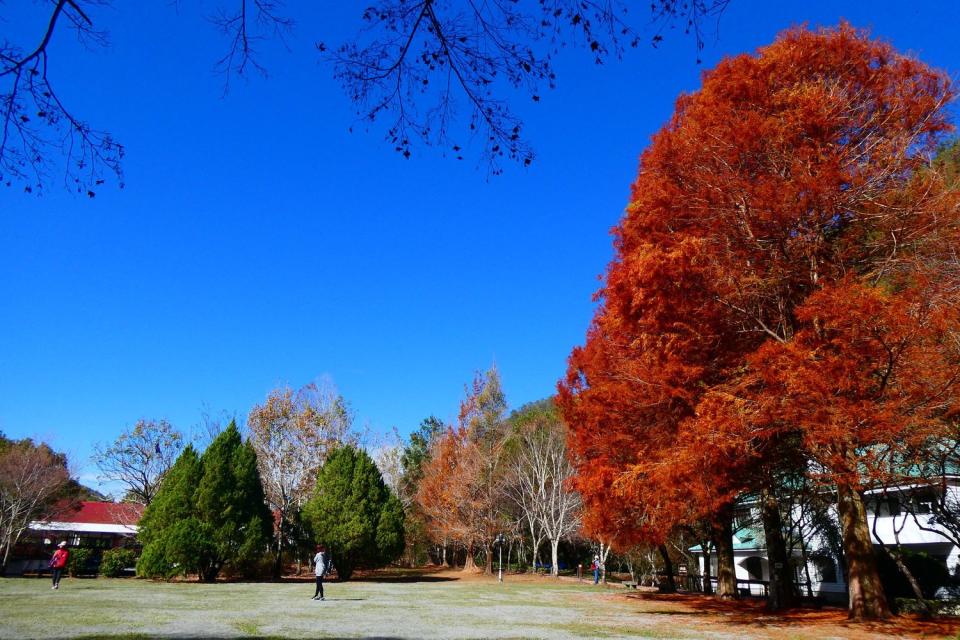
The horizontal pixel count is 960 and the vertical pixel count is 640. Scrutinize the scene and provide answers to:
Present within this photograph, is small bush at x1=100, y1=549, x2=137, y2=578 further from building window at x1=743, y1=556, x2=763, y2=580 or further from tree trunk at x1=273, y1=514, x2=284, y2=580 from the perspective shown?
building window at x1=743, y1=556, x2=763, y2=580

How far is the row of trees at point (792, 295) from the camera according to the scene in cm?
1051

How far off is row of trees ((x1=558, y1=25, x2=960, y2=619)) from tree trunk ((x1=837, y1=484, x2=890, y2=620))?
0.03m

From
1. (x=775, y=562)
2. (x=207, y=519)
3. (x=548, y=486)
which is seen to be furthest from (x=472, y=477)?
(x=775, y=562)

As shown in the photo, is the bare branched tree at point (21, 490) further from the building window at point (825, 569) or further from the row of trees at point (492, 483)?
the building window at point (825, 569)

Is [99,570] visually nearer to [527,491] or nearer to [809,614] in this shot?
[527,491]

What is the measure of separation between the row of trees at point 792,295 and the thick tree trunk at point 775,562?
8cm

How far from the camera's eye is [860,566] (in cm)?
1214

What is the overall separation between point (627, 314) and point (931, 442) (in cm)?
682

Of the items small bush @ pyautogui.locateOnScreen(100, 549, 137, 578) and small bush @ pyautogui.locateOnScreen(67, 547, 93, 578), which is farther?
small bush @ pyautogui.locateOnScreen(100, 549, 137, 578)

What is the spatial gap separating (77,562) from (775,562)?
103 feet

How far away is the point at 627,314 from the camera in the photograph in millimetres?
14383

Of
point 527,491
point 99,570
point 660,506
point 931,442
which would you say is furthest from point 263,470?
point 931,442

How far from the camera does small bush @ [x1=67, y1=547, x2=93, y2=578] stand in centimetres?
2877

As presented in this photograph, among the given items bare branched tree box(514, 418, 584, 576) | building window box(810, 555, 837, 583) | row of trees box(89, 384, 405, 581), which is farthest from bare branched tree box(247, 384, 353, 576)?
building window box(810, 555, 837, 583)
